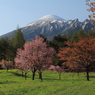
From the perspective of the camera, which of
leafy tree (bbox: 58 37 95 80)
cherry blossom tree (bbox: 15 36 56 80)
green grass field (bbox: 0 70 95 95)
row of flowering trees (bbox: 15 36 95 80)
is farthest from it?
cherry blossom tree (bbox: 15 36 56 80)

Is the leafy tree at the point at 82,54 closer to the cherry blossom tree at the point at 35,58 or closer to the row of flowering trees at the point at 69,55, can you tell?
the row of flowering trees at the point at 69,55

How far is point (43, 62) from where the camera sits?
31.8 metres

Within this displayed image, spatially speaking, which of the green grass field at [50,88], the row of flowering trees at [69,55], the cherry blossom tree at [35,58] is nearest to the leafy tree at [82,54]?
the row of flowering trees at [69,55]

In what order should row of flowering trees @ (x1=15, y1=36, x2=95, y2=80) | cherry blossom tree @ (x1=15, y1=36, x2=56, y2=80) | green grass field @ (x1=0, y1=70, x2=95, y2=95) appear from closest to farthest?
1. green grass field @ (x1=0, y1=70, x2=95, y2=95)
2. row of flowering trees @ (x1=15, y1=36, x2=95, y2=80)
3. cherry blossom tree @ (x1=15, y1=36, x2=56, y2=80)

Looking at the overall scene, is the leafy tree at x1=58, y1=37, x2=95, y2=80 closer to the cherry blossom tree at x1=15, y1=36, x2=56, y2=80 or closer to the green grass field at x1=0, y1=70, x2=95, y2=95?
the green grass field at x1=0, y1=70, x2=95, y2=95

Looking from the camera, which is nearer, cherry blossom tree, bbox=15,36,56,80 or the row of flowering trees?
the row of flowering trees

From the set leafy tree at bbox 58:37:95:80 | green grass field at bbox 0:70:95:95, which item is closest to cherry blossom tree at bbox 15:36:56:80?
leafy tree at bbox 58:37:95:80

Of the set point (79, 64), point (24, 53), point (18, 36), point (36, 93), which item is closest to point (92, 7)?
point (36, 93)

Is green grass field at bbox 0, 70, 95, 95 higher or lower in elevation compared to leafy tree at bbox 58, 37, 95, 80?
lower

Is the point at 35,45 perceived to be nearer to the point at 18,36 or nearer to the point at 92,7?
the point at 92,7

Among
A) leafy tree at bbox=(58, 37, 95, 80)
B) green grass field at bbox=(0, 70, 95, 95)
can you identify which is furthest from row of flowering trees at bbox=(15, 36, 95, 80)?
green grass field at bbox=(0, 70, 95, 95)

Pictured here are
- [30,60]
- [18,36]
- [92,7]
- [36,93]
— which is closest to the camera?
[92,7]

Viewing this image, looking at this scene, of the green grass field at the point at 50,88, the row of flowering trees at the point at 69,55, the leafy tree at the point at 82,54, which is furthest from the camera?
the row of flowering trees at the point at 69,55

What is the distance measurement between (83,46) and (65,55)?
13.8 ft
